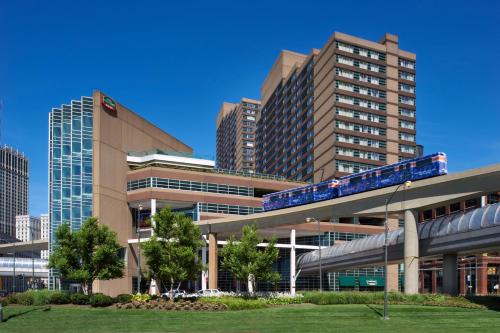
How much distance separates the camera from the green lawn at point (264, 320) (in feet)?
100

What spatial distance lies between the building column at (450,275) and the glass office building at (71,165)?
167ft

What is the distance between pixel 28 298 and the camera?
48.6 metres

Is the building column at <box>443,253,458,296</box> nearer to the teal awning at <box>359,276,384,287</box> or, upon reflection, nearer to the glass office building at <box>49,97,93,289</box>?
the teal awning at <box>359,276,384,287</box>

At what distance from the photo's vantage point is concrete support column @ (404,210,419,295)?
48969 millimetres

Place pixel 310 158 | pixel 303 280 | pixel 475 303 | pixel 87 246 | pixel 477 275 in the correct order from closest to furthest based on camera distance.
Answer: pixel 475 303 → pixel 87 246 → pixel 303 280 → pixel 477 275 → pixel 310 158

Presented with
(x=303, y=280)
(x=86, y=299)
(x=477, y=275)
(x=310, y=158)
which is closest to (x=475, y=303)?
(x=86, y=299)

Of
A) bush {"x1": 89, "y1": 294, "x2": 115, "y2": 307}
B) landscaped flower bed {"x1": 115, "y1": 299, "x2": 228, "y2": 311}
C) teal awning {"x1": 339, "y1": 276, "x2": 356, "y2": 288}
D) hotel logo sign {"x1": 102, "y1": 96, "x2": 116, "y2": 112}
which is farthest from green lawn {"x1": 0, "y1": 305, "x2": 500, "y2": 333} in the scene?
teal awning {"x1": 339, "y1": 276, "x2": 356, "y2": 288}

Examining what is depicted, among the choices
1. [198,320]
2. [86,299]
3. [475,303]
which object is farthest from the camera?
[86,299]

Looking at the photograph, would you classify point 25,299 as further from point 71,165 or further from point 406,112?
point 406,112

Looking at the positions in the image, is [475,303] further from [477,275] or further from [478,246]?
[477,275]

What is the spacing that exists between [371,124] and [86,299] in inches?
3776

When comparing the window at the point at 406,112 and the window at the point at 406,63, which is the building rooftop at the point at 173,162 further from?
the window at the point at 406,63

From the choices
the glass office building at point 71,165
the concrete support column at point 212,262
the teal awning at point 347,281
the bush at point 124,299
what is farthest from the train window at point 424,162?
the glass office building at point 71,165

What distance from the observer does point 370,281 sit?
303ft
